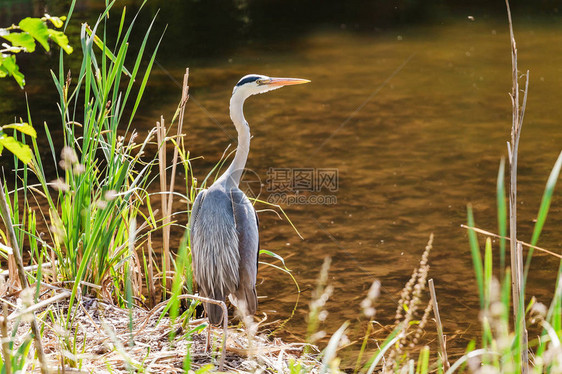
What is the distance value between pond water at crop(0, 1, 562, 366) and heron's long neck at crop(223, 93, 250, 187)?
33.4 inches

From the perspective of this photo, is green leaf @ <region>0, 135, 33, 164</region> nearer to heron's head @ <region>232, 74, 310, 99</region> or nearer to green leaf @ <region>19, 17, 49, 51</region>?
green leaf @ <region>19, 17, 49, 51</region>

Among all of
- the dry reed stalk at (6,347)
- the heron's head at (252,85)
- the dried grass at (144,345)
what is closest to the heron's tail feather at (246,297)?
the dried grass at (144,345)

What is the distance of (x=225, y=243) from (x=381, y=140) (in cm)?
331

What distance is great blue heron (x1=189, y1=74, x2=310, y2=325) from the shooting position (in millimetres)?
3012

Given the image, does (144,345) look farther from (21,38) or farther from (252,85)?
(21,38)

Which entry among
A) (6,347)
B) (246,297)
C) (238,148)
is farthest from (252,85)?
(6,347)

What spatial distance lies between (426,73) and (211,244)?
18.2 ft

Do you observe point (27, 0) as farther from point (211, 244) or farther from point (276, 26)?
point (211, 244)

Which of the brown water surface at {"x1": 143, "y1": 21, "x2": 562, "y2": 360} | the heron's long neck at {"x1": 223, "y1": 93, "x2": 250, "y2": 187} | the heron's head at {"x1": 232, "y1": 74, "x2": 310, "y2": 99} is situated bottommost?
the brown water surface at {"x1": 143, "y1": 21, "x2": 562, "y2": 360}

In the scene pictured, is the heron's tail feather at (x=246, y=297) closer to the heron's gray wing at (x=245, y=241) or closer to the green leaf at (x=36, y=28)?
the heron's gray wing at (x=245, y=241)

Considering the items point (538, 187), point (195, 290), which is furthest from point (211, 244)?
point (538, 187)

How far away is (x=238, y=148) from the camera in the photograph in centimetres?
321

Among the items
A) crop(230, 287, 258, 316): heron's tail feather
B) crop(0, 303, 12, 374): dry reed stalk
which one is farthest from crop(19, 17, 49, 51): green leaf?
crop(230, 287, 258, 316): heron's tail feather

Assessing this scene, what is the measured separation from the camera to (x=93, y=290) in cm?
306
